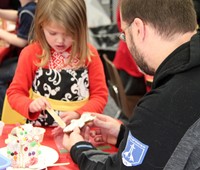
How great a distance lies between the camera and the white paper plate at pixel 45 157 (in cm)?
138

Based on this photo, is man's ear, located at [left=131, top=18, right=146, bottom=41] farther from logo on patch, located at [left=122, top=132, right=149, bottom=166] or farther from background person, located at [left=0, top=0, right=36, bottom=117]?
background person, located at [left=0, top=0, right=36, bottom=117]

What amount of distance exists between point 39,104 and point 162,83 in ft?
2.23

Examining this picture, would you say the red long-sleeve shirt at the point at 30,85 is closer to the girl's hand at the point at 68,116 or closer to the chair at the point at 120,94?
the girl's hand at the point at 68,116

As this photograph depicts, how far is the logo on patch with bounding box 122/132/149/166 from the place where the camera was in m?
1.07

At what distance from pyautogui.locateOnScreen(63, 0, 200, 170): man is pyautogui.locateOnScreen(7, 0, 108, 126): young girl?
551mm

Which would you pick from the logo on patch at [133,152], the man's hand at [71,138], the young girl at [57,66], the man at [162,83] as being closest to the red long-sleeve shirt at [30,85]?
the young girl at [57,66]

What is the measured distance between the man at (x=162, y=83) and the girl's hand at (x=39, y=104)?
449mm

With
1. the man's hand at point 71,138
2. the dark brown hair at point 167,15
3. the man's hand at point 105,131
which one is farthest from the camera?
the man's hand at point 105,131

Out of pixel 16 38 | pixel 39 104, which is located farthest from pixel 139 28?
pixel 16 38

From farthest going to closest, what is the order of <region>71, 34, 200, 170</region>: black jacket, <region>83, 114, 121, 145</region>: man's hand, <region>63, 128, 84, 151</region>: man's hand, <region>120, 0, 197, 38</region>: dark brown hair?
<region>83, 114, 121, 145</region>: man's hand
<region>63, 128, 84, 151</region>: man's hand
<region>120, 0, 197, 38</region>: dark brown hair
<region>71, 34, 200, 170</region>: black jacket

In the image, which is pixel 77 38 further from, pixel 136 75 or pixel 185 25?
pixel 136 75

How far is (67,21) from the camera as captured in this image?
1776 millimetres

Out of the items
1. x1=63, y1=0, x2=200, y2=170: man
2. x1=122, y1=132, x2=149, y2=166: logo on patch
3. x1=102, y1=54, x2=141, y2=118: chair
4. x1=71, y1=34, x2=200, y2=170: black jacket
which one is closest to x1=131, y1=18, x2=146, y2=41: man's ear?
x1=63, y1=0, x2=200, y2=170: man

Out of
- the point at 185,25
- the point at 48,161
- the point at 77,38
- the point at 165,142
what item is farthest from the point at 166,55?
the point at 77,38
